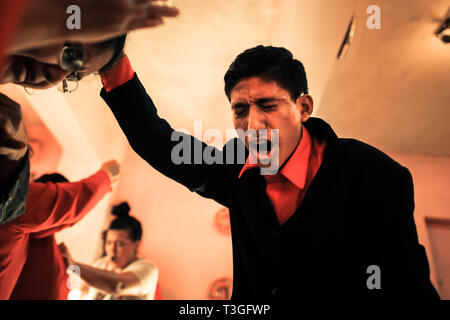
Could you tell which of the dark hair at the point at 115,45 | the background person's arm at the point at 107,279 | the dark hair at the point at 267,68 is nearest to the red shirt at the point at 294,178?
the dark hair at the point at 267,68

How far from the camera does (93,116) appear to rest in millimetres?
1573

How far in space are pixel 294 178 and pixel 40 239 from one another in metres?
0.92

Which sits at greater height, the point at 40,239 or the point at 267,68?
the point at 267,68

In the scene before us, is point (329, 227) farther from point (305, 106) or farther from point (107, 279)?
point (107, 279)

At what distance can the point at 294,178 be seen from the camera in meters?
Result: 0.51

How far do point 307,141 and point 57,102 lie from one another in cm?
142

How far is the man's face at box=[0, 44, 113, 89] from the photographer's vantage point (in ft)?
0.85

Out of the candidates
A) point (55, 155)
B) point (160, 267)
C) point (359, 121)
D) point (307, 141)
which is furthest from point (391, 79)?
point (55, 155)

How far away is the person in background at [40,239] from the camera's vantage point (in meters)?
0.73

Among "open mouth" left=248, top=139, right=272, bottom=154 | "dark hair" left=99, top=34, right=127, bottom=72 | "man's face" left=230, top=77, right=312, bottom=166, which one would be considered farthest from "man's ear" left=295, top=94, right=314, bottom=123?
"dark hair" left=99, top=34, right=127, bottom=72

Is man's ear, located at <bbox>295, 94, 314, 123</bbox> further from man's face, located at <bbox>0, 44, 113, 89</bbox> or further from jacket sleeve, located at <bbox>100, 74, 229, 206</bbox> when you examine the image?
man's face, located at <bbox>0, 44, 113, 89</bbox>

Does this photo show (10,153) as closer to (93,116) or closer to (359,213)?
(359,213)

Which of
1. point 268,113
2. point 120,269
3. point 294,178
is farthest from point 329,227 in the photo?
point 120,269

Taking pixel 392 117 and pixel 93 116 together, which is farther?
pixel 93 116
